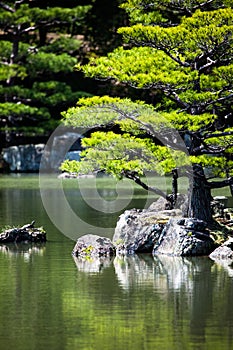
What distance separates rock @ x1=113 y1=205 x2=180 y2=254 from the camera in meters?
14.3

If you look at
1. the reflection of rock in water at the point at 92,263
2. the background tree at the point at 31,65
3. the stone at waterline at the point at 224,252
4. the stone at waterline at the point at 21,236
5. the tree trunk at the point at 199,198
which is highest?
the background tree at the point at 31,65

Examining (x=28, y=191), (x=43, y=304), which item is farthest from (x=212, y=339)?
(x=28, y=191)

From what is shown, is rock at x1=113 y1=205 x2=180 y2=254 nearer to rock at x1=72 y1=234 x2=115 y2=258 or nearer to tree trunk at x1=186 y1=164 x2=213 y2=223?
rock at x1=72 y1=234 x2=115 y2=258

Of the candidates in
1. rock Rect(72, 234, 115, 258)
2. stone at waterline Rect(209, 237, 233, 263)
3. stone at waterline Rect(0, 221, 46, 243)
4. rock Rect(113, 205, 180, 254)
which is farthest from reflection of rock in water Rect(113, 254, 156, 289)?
stone at waterline Rect(0, 221, 46, 243)

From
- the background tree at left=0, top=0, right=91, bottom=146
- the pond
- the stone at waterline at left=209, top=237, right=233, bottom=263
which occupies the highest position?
the background tree at left=0, top=0, right=91, bottom=146

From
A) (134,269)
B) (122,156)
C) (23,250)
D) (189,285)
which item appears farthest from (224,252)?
(23,250)

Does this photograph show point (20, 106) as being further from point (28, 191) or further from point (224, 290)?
point (224, 290)

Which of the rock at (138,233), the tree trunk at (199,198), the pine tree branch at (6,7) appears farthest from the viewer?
the pine tree branch at (6,7)

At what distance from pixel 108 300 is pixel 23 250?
15.1ft

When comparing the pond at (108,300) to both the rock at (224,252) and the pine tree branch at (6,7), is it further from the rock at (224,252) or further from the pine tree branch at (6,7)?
the pine tree branch at (6,7)

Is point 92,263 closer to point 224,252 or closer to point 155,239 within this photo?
point 155,239

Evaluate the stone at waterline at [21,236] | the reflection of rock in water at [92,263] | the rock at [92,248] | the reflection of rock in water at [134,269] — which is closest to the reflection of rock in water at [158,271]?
the reflection of rock in water at [134,269]

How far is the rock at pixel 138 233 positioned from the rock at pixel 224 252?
1079 millimetres

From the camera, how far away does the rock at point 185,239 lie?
13.8 m
